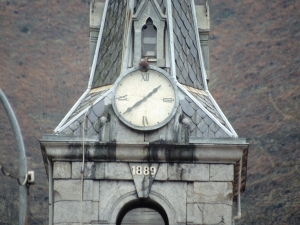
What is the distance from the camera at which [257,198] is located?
65625 millimetres

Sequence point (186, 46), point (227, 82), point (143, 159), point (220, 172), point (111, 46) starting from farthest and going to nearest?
point (227, 82) < point (111, 46) < point (186, 46) < point (220, 172) < point (143, 159)

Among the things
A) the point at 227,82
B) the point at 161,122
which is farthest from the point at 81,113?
the point at 227,82

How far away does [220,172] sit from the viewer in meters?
41.2

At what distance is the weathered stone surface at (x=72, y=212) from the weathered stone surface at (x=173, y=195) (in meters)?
1.45

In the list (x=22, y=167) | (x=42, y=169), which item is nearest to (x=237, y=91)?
(x=42, y=169)

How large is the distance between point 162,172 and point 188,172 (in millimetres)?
602

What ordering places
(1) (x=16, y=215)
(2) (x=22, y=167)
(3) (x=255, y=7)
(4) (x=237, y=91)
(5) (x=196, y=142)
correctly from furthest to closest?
(3) (x=255, y=7) < (4) (x=237, y=91) < (1) (x=16, y=215) < (5) (x=196, y=142) < (2) (x=22, y=167)

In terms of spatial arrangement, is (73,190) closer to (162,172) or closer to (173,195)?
(162,172)

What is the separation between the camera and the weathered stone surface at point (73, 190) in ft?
135

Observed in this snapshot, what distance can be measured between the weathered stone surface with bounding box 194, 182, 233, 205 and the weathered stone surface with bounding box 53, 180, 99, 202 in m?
2.32

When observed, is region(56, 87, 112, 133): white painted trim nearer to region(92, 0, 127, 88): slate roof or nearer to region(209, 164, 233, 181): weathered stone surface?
region(92, 0, 127, 88): slate roof

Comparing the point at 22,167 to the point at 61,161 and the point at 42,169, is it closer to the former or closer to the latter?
the point at 61,161

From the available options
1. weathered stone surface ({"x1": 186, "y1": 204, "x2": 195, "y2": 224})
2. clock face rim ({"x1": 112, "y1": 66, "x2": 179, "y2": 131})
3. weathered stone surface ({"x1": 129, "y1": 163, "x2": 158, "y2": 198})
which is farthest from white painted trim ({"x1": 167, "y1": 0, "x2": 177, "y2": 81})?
weathered stone surface ({"x1": 186, "y1": 204, "x2": 195, "y2": 224})

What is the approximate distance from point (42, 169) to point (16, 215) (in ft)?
10.0
